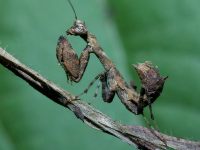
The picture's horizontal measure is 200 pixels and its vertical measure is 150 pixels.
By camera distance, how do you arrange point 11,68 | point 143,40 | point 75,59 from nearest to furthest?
point 11,68, point 75,59, point 143,40

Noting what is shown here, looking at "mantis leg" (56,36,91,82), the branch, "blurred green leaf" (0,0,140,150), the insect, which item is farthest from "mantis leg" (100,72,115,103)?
the branch

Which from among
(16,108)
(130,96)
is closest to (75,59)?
(130,96)

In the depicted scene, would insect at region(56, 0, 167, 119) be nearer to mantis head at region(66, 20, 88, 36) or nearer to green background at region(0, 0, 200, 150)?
mantis head at region(66, 20, 88, 36)

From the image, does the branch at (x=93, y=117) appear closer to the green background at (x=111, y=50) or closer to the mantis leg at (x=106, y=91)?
the mantis leg at (x=106, y=91)

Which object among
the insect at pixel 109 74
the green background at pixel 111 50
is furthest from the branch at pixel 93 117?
the green background at pixel 111 50

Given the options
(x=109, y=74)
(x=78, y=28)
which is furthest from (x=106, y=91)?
(x=78, y=28)

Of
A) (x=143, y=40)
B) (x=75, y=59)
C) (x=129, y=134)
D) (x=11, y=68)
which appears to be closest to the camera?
(x=11, y=68)

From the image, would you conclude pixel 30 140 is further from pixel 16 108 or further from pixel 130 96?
pixel 130 96
